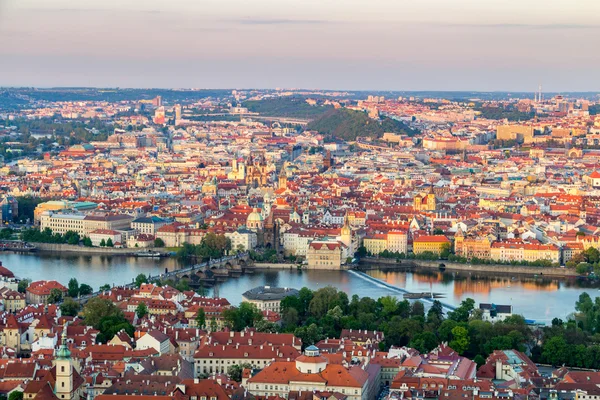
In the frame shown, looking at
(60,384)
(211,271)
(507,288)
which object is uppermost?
(60,384)

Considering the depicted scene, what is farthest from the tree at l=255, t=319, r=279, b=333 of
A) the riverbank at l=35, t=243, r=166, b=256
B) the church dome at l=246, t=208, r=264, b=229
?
the church dome at l=246, t=208, r=264, b=229

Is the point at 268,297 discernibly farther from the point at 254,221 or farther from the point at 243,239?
the point at 254,221

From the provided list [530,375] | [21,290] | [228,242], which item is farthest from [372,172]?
[530,375]

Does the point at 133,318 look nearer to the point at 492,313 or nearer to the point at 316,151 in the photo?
the point at 492,313

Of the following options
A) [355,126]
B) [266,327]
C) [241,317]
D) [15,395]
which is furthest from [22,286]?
[355,126]

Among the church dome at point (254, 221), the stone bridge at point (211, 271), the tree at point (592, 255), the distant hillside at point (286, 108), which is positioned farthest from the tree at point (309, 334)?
the distant hillside at point (286, 108)

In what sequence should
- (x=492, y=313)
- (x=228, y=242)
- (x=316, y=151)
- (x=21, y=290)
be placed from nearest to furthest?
(x=492, y=313)
(x=21, y=290)
(x=228, y=242)
(x=316, y=151)
